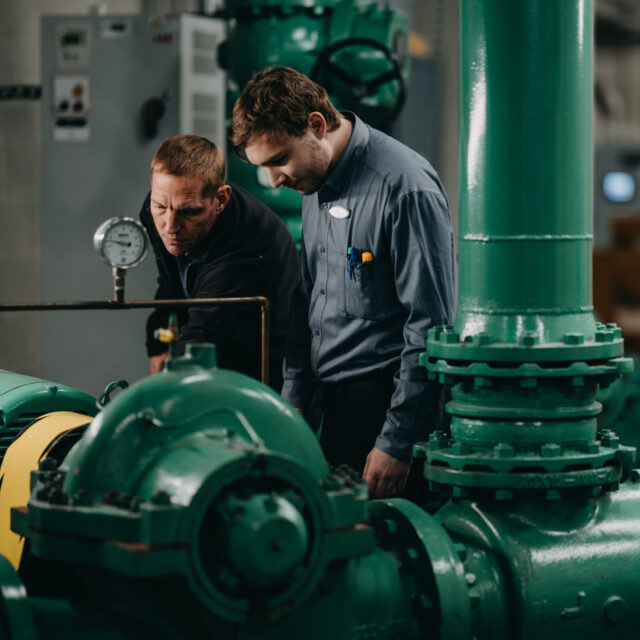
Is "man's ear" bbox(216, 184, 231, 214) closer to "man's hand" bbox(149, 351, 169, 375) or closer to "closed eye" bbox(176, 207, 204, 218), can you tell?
"closed eye" bbox(176, 207, 204, 218)

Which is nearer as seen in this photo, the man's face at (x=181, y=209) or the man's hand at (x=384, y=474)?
the man's hand at (x=384, y=474)

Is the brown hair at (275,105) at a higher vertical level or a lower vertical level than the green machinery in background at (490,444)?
higher

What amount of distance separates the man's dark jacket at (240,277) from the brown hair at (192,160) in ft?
0.41

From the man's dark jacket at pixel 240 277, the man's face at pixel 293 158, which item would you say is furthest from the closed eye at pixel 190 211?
the man's face at pixel 293 158

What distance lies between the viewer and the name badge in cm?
237

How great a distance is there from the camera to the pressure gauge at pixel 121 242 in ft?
7.06

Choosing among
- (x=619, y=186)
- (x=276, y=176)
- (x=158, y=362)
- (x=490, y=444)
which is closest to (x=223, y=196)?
(x=276, y=176)

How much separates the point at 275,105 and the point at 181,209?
1.38 ft

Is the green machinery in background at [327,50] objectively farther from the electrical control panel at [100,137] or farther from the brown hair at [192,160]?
the brown hair at [192,160]

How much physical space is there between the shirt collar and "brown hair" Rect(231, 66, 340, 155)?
0.12 m

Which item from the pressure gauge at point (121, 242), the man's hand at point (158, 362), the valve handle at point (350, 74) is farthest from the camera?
the valve handle at point (350, 74)

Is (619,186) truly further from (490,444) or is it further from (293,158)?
(490,444)

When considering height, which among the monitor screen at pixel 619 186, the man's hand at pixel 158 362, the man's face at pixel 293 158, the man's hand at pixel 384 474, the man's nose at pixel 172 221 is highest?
the monitor screen at pixel 619 186

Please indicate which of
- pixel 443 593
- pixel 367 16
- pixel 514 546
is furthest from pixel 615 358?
pixel 367 16
